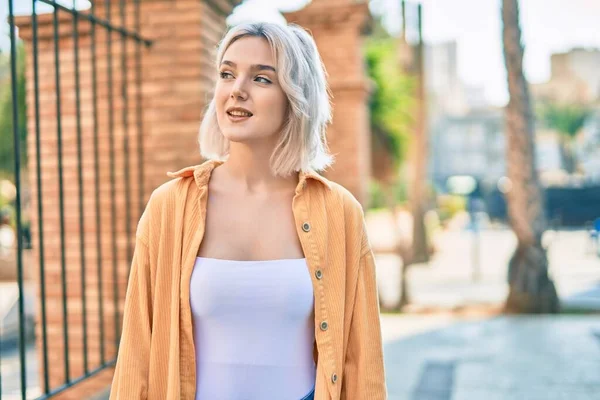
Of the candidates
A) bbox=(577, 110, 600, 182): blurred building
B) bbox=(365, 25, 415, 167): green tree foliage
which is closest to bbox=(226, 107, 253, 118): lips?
bbox=(365, 25, 415, 167): green tree foliage

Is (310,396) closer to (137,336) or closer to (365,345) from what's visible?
(365,345)

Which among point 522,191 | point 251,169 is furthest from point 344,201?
point 522,191

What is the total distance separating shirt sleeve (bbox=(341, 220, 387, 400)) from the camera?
205cm

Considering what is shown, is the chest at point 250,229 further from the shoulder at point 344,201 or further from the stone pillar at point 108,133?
the stone pillar at point 108,133

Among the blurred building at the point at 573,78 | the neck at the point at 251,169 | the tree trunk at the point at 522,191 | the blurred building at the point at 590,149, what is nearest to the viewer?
the neck at the point at 251,169

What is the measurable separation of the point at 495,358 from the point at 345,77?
382 centimetres

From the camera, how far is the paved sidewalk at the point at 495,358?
5.25 m

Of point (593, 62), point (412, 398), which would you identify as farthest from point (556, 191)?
point (593, 62)

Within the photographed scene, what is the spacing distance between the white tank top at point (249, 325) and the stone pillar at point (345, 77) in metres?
6.30

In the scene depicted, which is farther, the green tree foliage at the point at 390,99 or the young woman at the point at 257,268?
the green tree foliage at the point at 390,99

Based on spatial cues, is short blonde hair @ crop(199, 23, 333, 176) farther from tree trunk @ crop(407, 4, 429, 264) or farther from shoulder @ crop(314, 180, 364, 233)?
tree trunk @ crop(407, 4, 429, 264)

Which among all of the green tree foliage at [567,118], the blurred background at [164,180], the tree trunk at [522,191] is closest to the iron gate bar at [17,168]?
the blurred background at [164,180]

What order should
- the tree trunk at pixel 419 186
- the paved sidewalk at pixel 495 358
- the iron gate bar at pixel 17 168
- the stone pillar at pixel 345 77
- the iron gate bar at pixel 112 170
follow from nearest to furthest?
1. the iron gate bar at pixel 17 168
2. the iron gate bar at pixel 112 170
3. the paved sidewalk at pixel 495 358
4. the stone pillar at pixel 345 77
5. the tree trunk at pixel 419 186

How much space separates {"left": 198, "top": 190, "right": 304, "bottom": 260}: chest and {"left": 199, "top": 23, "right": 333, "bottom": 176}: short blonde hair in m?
0.13
